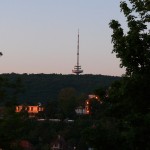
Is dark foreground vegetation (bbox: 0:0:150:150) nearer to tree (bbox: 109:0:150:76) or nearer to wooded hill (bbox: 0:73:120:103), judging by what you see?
tree (bbox: 109:0:150:76)

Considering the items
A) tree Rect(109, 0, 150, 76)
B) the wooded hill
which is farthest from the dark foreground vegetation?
the wooded hill

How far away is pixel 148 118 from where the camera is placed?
1290cm

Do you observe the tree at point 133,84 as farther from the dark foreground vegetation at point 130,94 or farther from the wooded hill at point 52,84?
the wooded hill at point 52,84

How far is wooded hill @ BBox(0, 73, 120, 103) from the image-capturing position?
166312 mm

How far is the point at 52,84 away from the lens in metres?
178

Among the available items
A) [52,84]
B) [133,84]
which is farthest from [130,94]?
[52,84]

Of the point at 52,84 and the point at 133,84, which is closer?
the point at 133,84

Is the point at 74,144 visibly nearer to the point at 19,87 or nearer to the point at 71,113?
the point at 71,113

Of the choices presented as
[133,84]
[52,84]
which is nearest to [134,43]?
[133,84]

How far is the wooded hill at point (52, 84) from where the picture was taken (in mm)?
166312

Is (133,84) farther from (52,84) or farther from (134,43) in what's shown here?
(52,84)

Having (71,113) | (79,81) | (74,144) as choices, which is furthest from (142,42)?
(79,81)

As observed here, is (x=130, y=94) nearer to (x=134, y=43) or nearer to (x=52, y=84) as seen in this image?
(x=134, y=43)

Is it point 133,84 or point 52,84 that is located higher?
point 52,84
